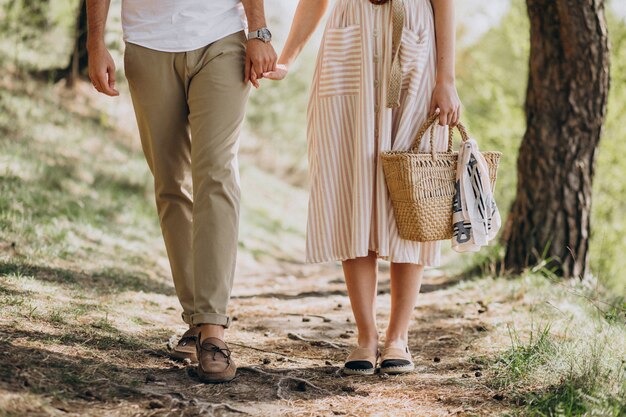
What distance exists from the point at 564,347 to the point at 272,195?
31.3 ft

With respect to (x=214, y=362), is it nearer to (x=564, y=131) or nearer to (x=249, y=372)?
(x=249, y=372)

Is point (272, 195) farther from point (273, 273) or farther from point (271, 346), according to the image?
point (271, 346)

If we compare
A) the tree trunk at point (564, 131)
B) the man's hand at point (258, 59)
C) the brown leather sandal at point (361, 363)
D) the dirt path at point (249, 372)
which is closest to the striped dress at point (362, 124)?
the man's hand at point (258, 59)

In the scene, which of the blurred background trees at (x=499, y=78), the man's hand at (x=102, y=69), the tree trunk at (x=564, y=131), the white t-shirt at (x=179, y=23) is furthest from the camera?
the blurred background trees at (x=499, y=78)

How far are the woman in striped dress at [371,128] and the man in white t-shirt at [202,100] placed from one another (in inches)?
8.1

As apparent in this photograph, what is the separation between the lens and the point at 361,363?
129 inches

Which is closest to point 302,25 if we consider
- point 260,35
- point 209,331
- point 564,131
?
point 260,35

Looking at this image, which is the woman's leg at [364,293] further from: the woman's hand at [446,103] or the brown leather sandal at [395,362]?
the woman's hand at [446,103]

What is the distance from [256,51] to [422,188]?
890 mm

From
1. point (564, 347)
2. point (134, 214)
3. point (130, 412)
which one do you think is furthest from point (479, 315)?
point (134, 214)

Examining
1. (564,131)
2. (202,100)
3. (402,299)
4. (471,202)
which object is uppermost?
(202,100)

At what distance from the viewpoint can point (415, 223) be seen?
10.3 ft

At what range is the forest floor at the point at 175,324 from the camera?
272cm

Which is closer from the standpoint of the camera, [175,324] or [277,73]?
[277,73]
